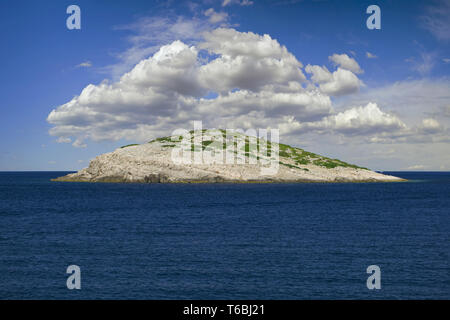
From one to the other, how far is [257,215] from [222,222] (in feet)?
40.4

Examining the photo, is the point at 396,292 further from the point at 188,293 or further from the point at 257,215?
the point at 257,215

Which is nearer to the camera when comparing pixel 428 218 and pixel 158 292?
pixel 158 292

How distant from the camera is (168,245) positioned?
4662 centimetres

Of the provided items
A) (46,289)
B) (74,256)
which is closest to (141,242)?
(74,256)

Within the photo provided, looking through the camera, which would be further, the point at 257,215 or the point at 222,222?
→ the point at 257,215

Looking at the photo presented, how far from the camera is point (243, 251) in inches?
1705

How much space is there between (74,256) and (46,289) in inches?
441
